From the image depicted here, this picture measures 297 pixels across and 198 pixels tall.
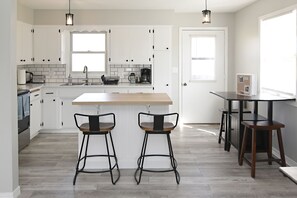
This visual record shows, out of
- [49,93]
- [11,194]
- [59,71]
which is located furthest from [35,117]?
[11,194]

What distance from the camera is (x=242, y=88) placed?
5289 millimetres

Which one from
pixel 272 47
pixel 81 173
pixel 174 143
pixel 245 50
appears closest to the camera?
pixel 81 173

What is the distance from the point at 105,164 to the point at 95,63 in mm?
3327

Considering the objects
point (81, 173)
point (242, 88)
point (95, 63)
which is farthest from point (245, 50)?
point (81, 173)

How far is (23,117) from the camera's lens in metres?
5.59

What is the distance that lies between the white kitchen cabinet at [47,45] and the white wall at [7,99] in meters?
3.66

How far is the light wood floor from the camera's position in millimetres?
3760

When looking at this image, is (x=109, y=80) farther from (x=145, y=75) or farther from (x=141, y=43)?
(x=141, y=43)

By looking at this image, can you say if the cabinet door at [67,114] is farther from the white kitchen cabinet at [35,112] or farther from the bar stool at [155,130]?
the bar stool at [155,130]

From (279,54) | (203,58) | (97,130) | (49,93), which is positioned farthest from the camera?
(203,58)

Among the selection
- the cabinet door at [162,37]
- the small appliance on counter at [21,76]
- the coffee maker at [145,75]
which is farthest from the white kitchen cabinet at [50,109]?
the cabinet door at [162,37]

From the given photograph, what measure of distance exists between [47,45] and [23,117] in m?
2.08

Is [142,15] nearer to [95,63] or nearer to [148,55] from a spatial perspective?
[148,55]

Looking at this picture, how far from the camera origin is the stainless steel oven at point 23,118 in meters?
5.42
